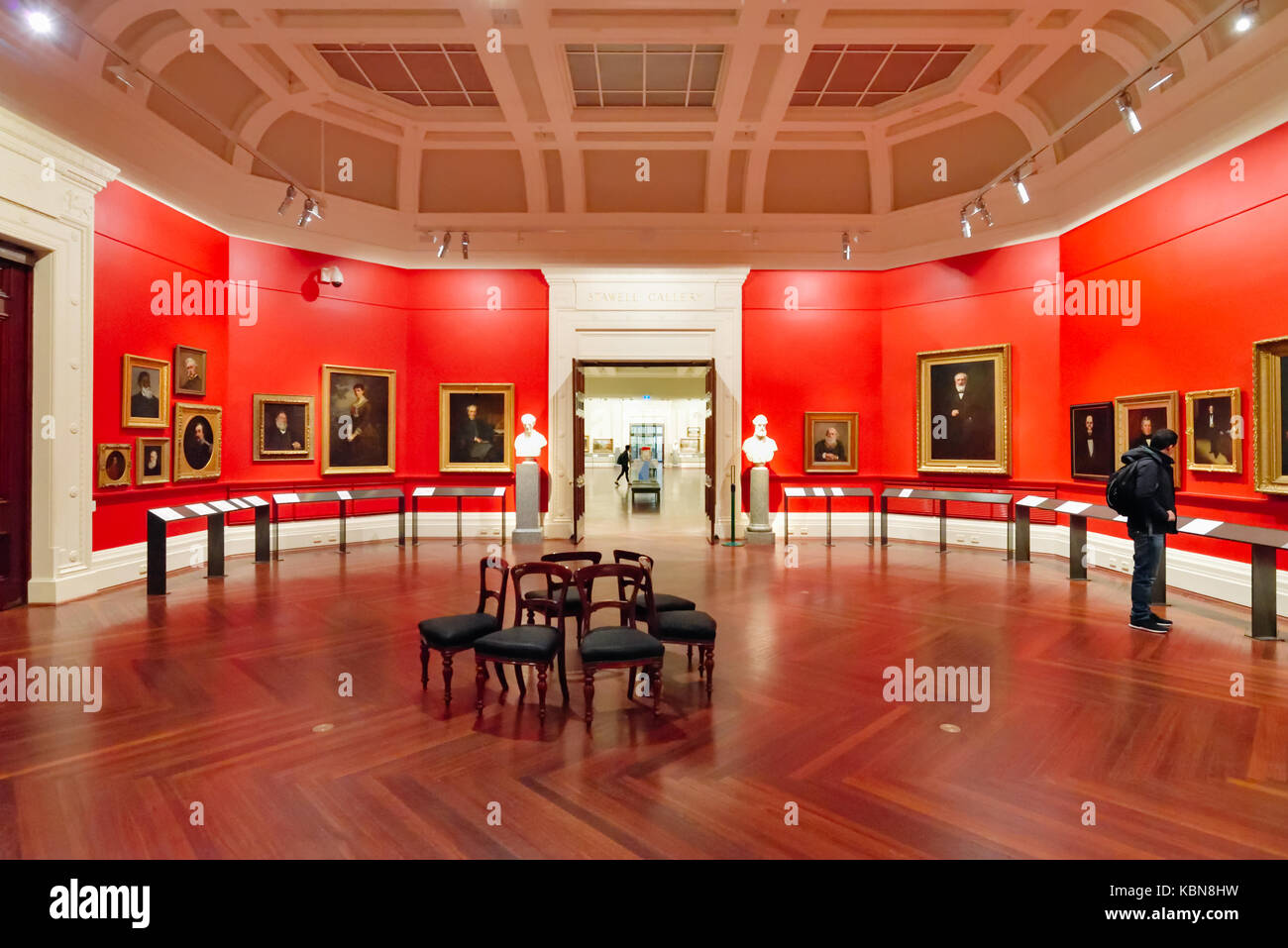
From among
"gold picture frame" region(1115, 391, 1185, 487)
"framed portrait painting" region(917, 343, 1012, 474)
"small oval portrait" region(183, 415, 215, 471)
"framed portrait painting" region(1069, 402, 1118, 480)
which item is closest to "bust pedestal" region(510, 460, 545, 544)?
"small oval portrait" region(183, 415, 215, 471)

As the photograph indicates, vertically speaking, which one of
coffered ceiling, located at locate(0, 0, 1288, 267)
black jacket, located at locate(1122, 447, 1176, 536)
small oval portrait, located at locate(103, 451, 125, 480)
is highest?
coffered ceiling, located at locate(0, 0, 1288, 267)

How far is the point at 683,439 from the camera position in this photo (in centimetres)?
3073

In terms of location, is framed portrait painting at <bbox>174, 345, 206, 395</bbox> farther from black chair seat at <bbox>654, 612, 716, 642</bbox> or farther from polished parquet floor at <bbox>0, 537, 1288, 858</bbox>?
black chair seat at <bbox>654, 612, 716, 642</bbox>

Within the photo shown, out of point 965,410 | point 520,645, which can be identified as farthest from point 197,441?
point 965,410

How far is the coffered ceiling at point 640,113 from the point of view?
666cm

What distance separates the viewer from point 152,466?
7703 millimetres

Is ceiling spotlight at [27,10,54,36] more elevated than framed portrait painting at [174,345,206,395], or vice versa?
ceiling spotlight at [27,10,54,36]

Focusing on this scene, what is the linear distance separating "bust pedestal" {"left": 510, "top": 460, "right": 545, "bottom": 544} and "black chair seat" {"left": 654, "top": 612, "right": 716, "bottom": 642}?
6598 mm

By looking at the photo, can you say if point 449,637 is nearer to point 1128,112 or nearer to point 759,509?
point 759,509

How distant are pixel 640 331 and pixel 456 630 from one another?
8072 millimetres

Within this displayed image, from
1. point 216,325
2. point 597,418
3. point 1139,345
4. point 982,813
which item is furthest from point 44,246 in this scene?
point 597,418

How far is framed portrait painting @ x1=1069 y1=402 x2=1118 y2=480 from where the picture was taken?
8.13 m

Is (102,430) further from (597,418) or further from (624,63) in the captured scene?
(597,418)

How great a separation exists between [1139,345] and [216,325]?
1189 centimetres
